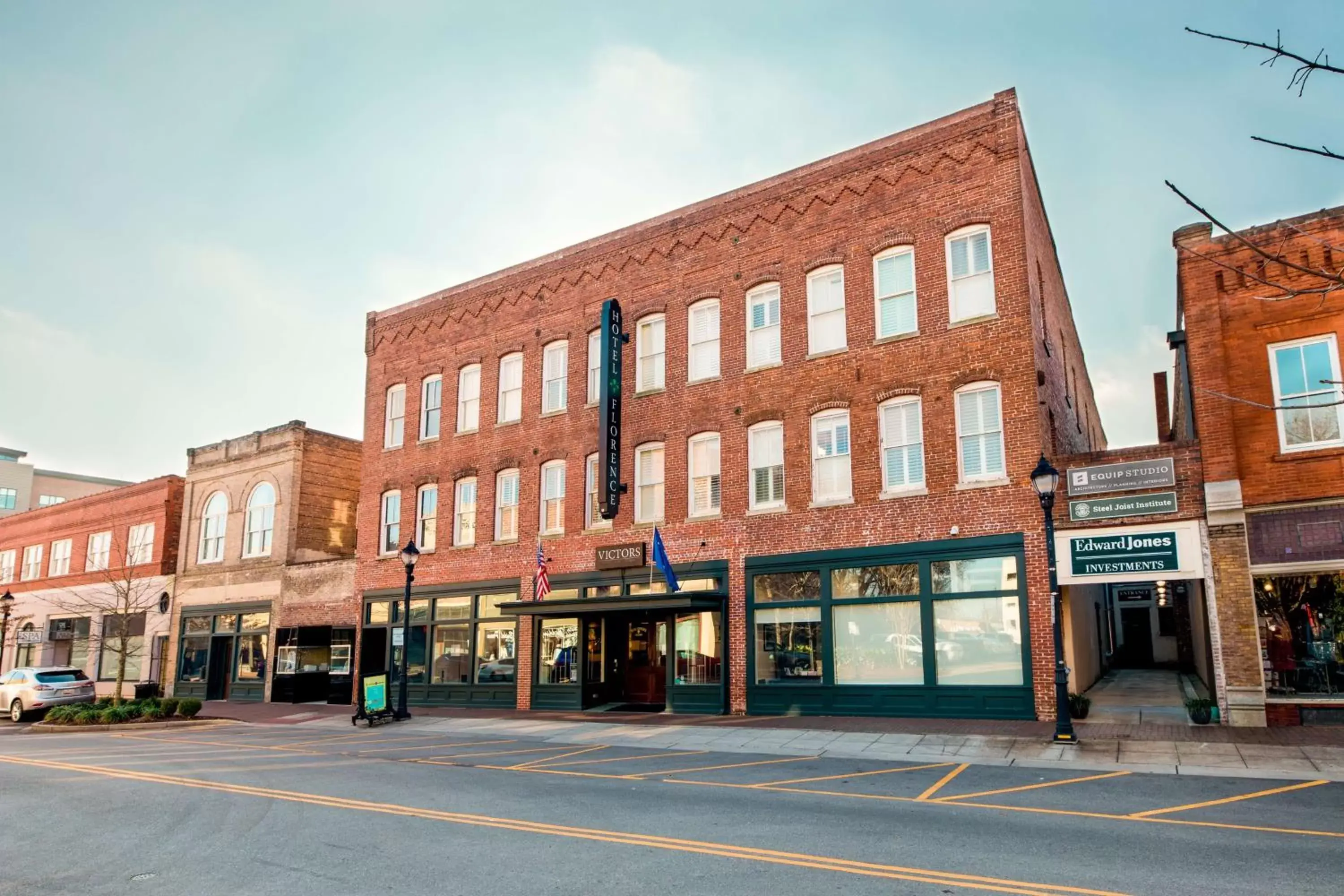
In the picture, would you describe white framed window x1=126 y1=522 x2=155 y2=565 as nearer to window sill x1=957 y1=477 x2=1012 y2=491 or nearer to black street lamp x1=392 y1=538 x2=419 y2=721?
black street lamp x1=392 y1=538 x2=419 y2=721

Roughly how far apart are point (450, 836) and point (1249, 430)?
50.3ft

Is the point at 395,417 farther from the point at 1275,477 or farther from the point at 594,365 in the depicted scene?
the point at 1275,477

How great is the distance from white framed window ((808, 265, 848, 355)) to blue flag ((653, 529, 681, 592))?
574 centimetres

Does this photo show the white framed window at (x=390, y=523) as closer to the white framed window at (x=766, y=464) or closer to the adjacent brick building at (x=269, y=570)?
the adjacent brick building at (x=269, y=570)

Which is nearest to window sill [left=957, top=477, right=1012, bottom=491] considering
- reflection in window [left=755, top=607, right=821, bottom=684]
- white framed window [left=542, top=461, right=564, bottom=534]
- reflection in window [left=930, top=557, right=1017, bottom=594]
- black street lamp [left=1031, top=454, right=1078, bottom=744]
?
reflection in window [left=930, top=557, right=1017, bottom=594]

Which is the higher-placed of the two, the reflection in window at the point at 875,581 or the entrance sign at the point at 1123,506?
the entrance sign at the point at 1123,506

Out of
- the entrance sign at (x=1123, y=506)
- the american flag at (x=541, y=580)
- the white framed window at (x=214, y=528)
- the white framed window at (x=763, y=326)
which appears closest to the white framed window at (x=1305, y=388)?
the entrance sign at (x=1123, y=506)

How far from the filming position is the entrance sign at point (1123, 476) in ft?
57.2

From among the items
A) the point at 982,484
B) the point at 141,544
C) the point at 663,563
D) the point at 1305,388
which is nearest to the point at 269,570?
the point at 141,544

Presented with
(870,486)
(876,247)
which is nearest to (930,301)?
(876,247)

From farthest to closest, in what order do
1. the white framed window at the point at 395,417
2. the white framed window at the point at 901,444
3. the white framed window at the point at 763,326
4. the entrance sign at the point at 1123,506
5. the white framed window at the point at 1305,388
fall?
the white framed window at the point at 395,417 → the white framed window at the point at 763,326 → the white framed window at the point at 901,444 → the entrance sign at the point at 1123,506 → the white framed window at the point at 1305,388

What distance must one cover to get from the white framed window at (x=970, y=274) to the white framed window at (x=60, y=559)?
41.5 meters

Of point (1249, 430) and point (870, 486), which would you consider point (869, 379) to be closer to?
point (870, 486)

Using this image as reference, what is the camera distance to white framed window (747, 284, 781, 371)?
22.9 meters
